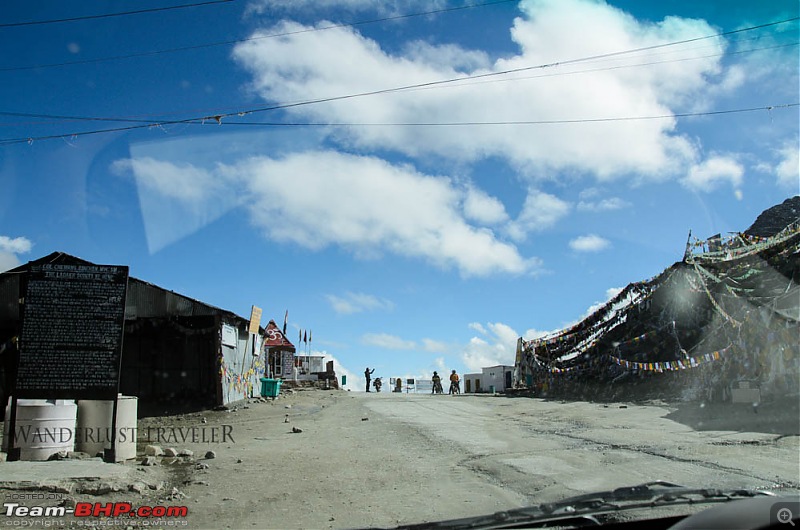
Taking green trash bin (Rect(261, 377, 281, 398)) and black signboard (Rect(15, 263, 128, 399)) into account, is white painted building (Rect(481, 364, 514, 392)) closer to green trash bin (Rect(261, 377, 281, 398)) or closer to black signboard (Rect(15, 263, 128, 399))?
green trash bin (Rect(261, 377, 281, 398))

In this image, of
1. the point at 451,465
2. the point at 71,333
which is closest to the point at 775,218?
the point at 451,465

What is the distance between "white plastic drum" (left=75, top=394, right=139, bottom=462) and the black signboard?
731mm

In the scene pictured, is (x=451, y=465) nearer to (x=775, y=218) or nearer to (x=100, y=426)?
(x=100, y=426)

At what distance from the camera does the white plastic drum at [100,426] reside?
10250mm

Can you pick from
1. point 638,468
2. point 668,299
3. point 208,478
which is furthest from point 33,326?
point 668,299

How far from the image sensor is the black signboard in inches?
384

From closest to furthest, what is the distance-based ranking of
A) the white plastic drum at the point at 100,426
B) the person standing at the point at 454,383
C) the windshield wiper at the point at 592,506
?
the windshield wiper at the point at 592,506 < the white plastic drum at the point at 100,426 < the person standing at the point at 454,383

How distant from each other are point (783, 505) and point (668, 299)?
26852mm

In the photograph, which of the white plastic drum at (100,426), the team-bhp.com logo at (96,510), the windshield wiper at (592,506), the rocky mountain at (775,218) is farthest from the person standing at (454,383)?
the windshield wiper at (592,506)

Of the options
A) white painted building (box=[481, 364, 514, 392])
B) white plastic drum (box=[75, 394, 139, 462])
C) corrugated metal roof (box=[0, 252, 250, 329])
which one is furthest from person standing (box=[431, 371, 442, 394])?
white plastic drum (box=[75, 394, 139, 462])

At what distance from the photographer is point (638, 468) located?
802cm

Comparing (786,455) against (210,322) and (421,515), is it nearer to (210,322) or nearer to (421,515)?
(421,515)

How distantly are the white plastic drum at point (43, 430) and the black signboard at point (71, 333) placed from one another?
0.80ft

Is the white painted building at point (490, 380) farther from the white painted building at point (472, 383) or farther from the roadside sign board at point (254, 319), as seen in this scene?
the roadside sign board at point (254, 319)
